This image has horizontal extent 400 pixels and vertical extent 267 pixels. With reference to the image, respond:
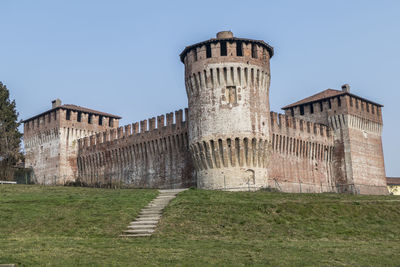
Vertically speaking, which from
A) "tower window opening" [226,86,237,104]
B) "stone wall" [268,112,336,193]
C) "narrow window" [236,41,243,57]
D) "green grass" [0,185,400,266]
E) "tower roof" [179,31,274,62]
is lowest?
"green grass" [0,185,400,266]

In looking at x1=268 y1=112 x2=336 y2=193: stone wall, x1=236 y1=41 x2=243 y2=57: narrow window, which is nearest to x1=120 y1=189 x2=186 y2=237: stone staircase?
x1=236 y1=41 x2=243 y2=57: narrow window

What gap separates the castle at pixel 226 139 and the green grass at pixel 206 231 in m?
8.29

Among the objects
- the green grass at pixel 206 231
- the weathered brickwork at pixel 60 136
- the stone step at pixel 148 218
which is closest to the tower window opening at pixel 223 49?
the green grass at pixel 206 231

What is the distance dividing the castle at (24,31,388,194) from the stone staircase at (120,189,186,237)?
9644 mm

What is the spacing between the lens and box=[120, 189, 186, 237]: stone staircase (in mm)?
18844

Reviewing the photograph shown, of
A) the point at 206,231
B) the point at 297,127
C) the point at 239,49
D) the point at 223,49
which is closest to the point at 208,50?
the point at 223,49

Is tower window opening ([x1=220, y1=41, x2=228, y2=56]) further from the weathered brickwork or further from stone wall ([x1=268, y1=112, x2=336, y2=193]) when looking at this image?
the weathered brickwork

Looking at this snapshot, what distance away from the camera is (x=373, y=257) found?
15242 mm

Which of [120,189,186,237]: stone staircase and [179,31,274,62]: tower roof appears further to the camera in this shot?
[179,31,274,62]: tower roof

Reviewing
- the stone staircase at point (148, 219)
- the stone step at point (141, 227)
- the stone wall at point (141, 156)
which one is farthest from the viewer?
the stone wall at point (141, 156)

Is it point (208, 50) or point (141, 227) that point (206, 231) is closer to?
point (141, 227)

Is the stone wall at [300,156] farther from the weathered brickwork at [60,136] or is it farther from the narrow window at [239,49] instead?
the weathered brickwork at [60,136]

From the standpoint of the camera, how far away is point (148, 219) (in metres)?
20.8

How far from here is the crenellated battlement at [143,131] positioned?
136 ft
